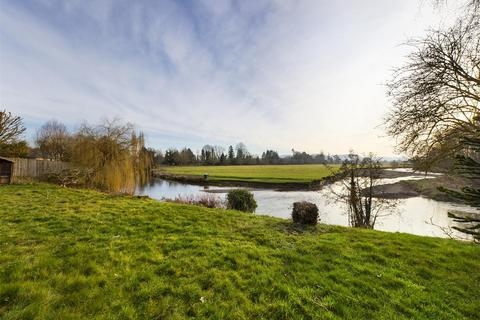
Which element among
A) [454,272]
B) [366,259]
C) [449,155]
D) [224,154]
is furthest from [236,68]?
[224,154]

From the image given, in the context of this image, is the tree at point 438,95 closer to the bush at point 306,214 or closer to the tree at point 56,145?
the bush at point 306,214

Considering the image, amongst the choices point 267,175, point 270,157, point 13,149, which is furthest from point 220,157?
point 13,149

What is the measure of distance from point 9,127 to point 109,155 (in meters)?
6.45

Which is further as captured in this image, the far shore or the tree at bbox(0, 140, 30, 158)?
the far shore

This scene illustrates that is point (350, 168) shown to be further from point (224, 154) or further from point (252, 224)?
point (224, 154)

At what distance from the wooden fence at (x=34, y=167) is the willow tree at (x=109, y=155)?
118 centimetres

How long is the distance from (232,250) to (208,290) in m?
1.35

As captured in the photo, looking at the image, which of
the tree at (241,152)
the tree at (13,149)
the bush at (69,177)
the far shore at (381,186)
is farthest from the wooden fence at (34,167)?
the tree at (241,152)

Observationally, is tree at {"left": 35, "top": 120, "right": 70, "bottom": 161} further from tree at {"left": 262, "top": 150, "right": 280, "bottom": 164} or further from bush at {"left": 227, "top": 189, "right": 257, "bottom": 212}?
tree at {"left": 262, "top": 150, "right": 280, "bottom": 164}

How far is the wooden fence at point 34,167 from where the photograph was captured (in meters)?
12.9

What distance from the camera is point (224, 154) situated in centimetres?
7762

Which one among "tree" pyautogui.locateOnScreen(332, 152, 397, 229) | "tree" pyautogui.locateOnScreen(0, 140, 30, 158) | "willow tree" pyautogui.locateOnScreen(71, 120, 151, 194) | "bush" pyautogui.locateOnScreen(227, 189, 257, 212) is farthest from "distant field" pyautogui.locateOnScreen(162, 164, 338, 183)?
"tree" pyautogui.locateOnScreen(0, 140, 30, 158)

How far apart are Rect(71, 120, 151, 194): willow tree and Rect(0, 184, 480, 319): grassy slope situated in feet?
28.4

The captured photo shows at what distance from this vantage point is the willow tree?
13.8m
